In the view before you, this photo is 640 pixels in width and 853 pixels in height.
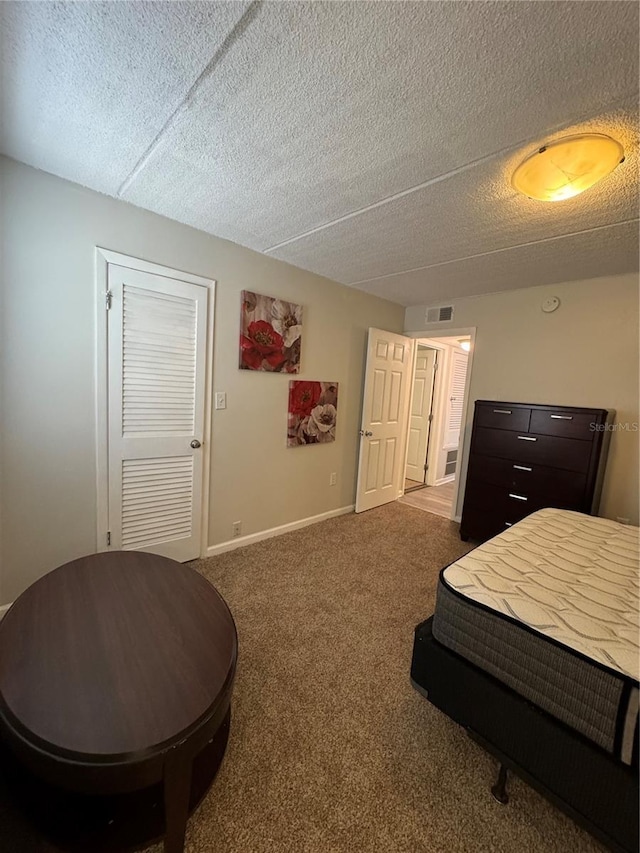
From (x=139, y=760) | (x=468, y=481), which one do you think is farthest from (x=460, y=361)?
(x=139, y=760)

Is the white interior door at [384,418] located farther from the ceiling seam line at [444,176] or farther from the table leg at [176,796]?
the table leg at [176,796]

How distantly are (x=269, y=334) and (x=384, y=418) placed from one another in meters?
1.73

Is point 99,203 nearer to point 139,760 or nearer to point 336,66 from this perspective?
point 336,66

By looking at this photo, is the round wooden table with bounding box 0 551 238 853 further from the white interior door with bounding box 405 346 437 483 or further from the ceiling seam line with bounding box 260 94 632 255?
the white interior door with bounding box 405 346 437 483

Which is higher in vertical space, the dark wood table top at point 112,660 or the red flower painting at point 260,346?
the red flower painting at point 260,346

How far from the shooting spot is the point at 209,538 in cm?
266

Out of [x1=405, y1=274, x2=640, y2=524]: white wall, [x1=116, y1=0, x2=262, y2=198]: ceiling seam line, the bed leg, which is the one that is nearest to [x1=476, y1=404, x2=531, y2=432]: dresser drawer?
[x1=405, y1=274, x2=640, y2=524]: white wall

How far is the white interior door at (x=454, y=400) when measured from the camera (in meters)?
5.18

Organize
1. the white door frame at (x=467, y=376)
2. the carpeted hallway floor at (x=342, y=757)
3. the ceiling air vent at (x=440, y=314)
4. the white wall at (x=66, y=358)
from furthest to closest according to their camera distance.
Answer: the ceiling air vent at (x=440, y=314), the white door frame at (x=467, y=376), the white wall at (x=66, y=358), the carpeted hallway floor at (x=342, y=757)

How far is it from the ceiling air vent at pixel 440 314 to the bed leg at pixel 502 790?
3550 millimetres

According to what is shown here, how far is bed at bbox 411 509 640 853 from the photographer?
3.10 feet

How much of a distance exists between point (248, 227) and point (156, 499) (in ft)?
6.45

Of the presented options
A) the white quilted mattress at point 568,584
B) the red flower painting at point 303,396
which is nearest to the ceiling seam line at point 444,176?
the red flower painting at point 303,396

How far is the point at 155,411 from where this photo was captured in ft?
7.51
